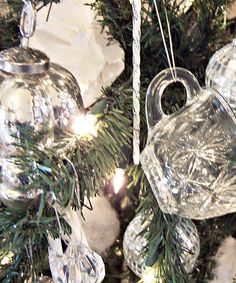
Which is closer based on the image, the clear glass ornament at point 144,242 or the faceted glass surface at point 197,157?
the faceted glass surface at point 197,157

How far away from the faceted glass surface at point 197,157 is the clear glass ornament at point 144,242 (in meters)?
0.11

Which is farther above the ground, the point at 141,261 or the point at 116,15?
the point at 116,15

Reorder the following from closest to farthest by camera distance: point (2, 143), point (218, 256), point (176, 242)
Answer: point (2, 143) → point (176, 242) → point (218, 256)

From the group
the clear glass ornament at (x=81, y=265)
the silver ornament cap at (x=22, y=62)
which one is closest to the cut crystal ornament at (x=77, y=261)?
the clear glass ornament at (x=81, y=265)

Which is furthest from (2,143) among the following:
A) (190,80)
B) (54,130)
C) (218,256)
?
(218,256)

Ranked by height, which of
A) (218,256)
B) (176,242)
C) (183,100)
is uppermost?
(183,100)

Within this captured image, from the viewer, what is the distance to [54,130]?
364 mm

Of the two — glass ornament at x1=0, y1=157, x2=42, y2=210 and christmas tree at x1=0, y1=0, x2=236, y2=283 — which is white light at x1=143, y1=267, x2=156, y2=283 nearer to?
christmas tree at x1=0, y1=0, x2=236, y2=283

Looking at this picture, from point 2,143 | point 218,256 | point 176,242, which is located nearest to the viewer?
point 2,143

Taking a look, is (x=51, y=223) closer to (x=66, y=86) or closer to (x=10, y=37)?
(x=66, y=86)

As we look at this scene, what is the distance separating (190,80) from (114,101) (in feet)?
0.22

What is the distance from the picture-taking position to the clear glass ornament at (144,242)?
0.47 metres

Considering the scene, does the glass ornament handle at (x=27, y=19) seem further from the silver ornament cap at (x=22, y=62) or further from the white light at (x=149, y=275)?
the white light at (x=149, y=275)

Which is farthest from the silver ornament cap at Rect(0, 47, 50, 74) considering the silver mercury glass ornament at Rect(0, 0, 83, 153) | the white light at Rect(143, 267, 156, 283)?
the white light at Rect(143, 267, 156, 283)
